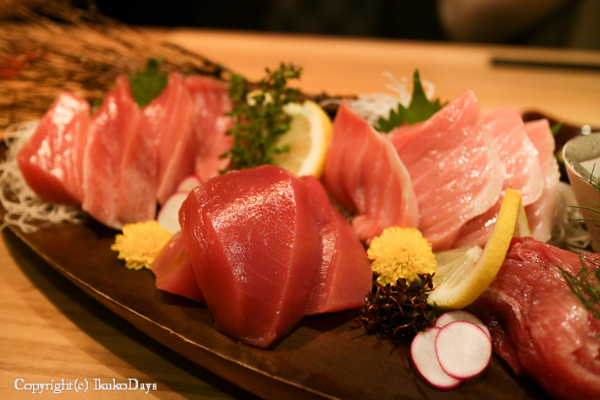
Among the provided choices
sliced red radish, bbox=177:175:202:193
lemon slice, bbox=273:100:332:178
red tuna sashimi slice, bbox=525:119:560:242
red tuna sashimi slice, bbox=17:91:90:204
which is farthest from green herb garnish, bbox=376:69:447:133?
red tuna sashimi slice, bbox=17:91:90:204

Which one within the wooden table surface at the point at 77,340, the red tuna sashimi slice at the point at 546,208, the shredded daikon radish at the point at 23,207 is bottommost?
the wooden table surface at the point at 77,340

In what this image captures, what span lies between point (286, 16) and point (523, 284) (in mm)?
6211

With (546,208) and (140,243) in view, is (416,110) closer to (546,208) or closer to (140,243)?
(546,208)

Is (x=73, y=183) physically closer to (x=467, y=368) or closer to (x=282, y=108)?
(x=282, y=108)

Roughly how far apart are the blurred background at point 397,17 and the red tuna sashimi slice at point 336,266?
5257mm

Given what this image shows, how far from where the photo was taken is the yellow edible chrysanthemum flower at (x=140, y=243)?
1759 millimetres

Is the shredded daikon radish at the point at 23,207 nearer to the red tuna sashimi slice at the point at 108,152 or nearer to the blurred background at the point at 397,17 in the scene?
the red tuna sashimi slice at the point at 108,152

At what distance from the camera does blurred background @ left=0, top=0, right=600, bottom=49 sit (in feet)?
18.3

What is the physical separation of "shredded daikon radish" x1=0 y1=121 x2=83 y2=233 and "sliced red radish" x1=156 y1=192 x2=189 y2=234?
0.46m

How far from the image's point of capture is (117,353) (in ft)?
5.27

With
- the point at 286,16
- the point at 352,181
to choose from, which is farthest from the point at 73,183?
the point at 286,16

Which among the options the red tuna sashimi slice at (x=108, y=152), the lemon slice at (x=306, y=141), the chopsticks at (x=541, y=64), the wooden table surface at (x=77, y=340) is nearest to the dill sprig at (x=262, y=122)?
the lemon slice at (x=306, y=141)

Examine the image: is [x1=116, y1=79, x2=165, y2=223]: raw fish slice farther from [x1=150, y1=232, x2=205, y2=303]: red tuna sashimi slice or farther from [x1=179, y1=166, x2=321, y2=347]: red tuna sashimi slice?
[x1=179, y1=166, x2=321, y2=347]: red tuna sashimi slice

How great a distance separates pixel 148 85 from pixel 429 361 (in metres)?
2.06
